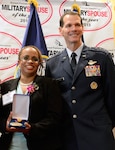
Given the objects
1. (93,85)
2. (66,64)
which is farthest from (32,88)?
(93,85)

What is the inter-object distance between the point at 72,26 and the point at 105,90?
51 centimetres

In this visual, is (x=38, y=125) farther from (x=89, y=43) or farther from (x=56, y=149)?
(x=89, y=43)

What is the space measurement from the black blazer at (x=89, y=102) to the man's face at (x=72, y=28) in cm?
12

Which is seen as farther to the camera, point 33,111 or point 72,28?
point 72,28

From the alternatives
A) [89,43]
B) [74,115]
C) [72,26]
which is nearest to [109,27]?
[89,43]

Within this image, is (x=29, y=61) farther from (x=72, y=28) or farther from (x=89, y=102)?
(x=89, y=102)

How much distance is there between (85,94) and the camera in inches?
69.7

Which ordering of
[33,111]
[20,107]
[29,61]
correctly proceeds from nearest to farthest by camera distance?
[20,107] → [33,111] → [29,61]

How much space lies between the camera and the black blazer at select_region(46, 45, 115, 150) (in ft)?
5.67

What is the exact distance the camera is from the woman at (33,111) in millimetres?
1654

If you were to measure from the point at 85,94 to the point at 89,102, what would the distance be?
0.06 meters

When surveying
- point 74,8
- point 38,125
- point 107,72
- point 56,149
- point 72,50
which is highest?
point 74,8

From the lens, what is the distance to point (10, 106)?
175cm

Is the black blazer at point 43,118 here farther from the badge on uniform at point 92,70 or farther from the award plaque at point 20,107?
the badge on uniform at point 92,70
